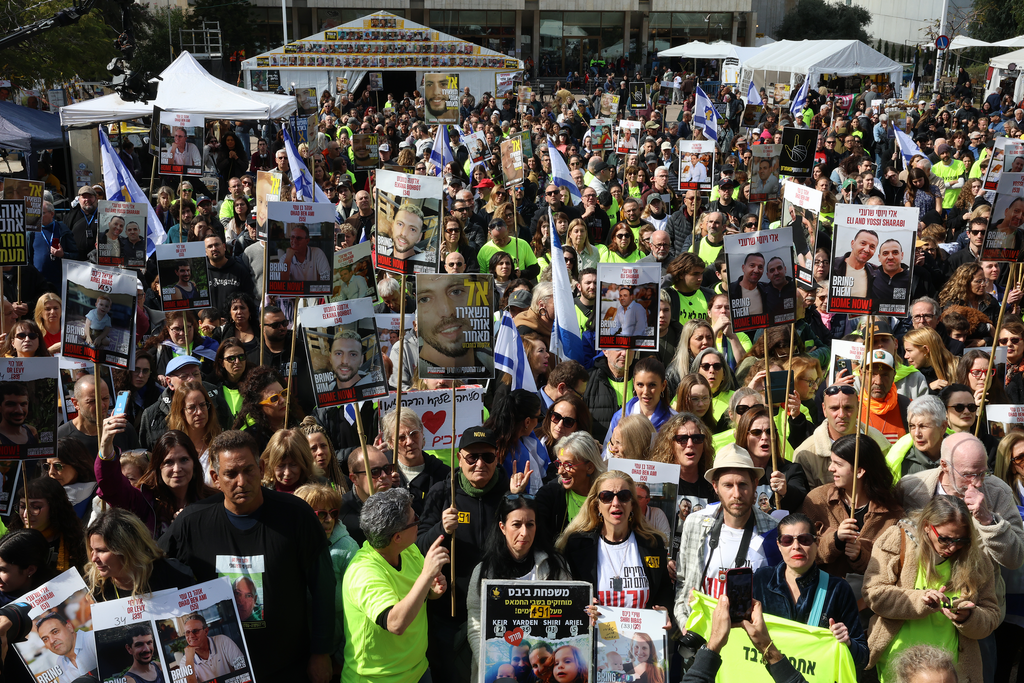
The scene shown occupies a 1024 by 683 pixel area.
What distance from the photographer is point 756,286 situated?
5.80 m

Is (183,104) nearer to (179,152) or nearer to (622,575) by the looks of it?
(179,152)

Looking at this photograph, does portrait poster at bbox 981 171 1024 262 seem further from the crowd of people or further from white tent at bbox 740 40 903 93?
white tent at bbox 740 40 903 93

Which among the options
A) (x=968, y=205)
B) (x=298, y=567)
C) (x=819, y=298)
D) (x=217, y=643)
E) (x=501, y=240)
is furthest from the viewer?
(x=968, y=205)

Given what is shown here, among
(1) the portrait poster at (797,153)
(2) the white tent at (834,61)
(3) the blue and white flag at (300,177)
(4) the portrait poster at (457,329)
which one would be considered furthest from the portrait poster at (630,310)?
(2) the white tent at (834,61)

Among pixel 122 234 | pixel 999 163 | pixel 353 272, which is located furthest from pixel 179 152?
pixel 999 163

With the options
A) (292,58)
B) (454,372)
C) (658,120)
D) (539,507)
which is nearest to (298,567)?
(539,507)

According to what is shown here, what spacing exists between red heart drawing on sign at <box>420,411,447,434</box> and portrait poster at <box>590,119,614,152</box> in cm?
1201

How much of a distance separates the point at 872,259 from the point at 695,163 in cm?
692

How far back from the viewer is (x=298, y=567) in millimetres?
3982

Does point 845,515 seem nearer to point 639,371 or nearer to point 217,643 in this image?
point 639,371

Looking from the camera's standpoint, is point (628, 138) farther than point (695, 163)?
Yes

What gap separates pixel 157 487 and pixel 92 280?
4.45 feet

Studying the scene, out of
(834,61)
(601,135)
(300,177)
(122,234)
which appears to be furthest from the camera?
(834,61)

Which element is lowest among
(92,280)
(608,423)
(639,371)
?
(608,423)
